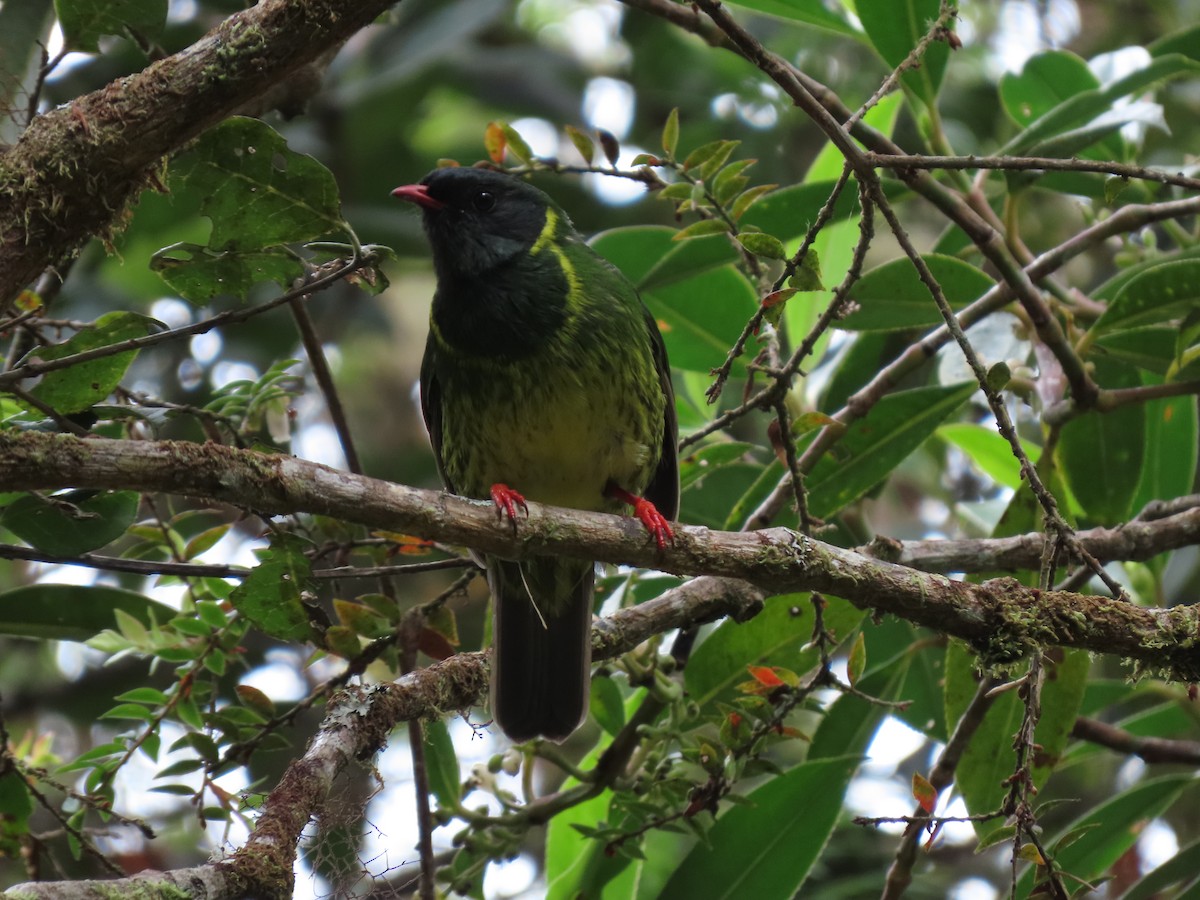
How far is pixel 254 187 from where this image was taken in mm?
2332

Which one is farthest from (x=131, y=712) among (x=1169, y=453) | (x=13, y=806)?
(x=1169, y=453)

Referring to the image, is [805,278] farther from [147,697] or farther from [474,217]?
[147,697]

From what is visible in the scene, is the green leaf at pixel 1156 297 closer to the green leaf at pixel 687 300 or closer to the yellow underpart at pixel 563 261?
the green leaf at pixel 687 300

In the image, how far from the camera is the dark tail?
311cm

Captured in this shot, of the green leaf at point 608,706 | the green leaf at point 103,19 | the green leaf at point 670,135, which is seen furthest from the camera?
the green leaf at point 608,706

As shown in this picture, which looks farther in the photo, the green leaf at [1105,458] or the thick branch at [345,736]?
the green leaf at [1105,458]

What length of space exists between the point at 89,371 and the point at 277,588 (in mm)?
547

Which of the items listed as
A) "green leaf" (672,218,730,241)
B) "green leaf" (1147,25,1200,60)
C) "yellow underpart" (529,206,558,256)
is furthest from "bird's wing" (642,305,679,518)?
"green leaf" (1147,25,1200,60)

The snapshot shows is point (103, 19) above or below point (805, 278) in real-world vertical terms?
above

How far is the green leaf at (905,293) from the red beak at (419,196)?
46.8 inches

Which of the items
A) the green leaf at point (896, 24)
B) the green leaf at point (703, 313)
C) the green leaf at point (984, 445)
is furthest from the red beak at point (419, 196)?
the green leaf at point (984, 445)

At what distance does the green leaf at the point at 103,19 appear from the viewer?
238 centimetres

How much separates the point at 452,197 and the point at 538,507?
1.53 metres

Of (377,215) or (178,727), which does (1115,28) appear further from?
(178,727)
